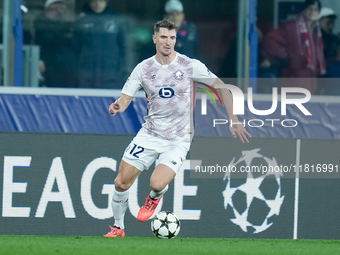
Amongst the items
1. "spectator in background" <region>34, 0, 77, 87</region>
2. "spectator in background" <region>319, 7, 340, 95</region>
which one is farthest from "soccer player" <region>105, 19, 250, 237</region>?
"spectator in background" <region>319, 7, 340, 95</region>

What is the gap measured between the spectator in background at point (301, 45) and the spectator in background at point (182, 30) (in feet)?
3.04

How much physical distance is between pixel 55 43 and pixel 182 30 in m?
1.66

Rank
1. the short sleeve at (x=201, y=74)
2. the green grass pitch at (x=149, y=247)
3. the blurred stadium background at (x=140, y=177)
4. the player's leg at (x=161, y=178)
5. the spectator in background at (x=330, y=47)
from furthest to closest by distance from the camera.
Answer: the spectator in background at (x=330, y=47), the blurred stadium background at (x=140, y=177), the short sleeve at (x=201, y=74), the player's leg at (x=161, y=178), the green grass pitch at (x=149, y=247)

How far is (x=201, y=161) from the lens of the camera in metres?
8.30

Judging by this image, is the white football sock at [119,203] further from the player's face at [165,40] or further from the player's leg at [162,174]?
the player's face at [165,40]

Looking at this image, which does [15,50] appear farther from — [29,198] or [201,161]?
[201,161]

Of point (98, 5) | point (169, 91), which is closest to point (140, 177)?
point (169, 91)

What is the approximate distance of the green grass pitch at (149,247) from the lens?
581 cm

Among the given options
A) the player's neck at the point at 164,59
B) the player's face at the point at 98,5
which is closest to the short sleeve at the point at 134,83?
the player's neck at the point at 164,59

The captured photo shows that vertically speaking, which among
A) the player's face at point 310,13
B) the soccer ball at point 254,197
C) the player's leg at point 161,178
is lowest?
the soccer ball at point 254,197

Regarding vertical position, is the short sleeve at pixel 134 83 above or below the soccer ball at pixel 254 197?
above

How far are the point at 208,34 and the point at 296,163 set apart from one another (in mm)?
2183

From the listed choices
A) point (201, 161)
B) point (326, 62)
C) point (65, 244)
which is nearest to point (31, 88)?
point (201, 161)

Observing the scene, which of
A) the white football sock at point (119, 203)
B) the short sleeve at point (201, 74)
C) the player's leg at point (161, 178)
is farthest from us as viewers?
the white football sock at point (119, 203)
